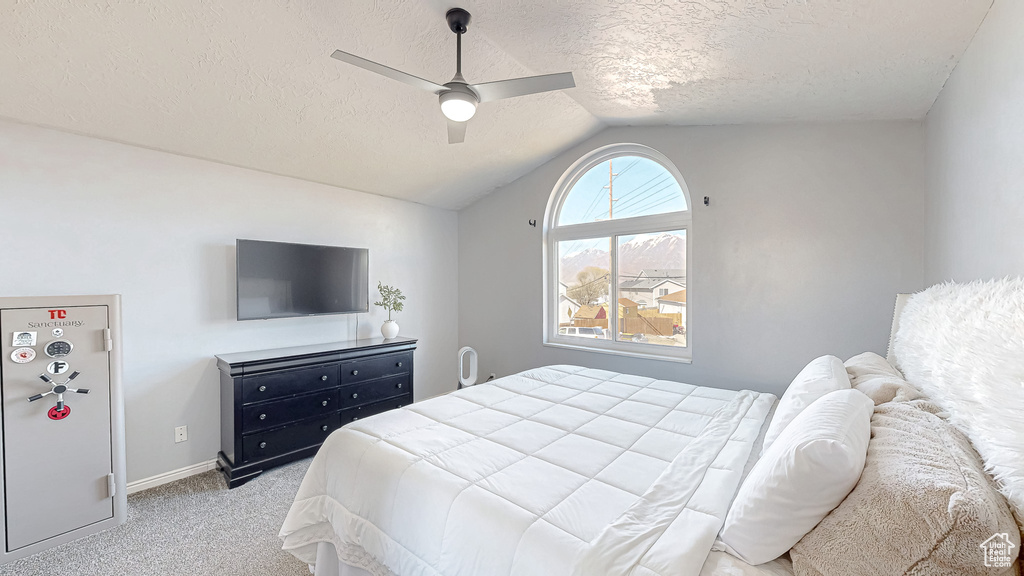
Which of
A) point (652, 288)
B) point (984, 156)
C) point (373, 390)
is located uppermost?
point (984, 156)

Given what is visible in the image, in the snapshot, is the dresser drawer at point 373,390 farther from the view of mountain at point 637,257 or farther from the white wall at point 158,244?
the view of mountain at point 637,257

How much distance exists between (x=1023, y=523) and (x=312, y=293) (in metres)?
3.85

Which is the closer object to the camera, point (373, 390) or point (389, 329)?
point (373, 390)

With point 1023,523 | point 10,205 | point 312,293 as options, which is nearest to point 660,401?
point 1023,523

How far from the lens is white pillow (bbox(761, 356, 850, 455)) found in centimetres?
143

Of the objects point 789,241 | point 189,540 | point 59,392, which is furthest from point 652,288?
point 59,392

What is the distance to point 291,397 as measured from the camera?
2971mm

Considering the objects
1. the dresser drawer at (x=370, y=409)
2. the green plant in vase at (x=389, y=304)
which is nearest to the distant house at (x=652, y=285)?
the green plant in vase at (x=389, y=304)

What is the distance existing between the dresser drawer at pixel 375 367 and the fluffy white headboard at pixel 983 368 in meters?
3.47

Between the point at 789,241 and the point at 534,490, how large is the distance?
2.74 meters

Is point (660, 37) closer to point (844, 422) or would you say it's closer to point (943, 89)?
point (943, 89)

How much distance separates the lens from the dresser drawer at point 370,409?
3325mm

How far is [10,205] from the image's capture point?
2.24m

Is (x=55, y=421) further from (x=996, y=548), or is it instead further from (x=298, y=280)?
(x=996, y=548)
